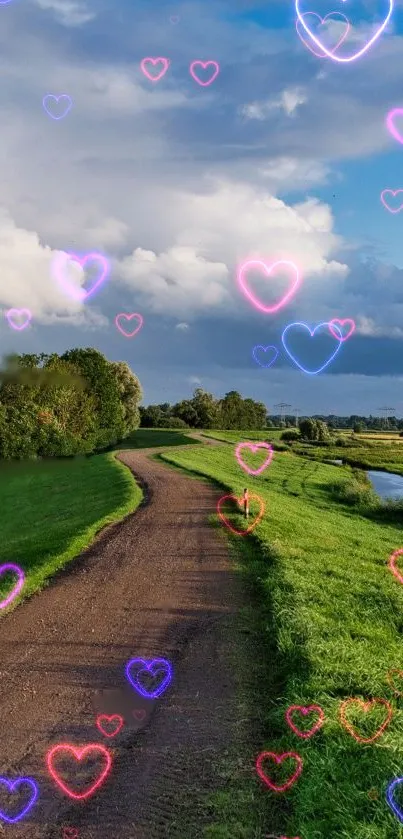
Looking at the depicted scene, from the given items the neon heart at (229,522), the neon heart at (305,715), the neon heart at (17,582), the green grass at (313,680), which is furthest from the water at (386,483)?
the neon heart at (305,715)

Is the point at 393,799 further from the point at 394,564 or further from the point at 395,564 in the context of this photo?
the point at 395,564

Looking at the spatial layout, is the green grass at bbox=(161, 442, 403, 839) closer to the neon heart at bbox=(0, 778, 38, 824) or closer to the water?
the neon heart at bbox=(0, 778, 38, 824)

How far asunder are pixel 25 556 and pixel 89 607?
5702 mm

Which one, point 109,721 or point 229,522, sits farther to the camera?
point 229,522

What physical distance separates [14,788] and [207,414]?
12173 cm

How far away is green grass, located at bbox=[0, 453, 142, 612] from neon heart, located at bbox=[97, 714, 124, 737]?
201 inches

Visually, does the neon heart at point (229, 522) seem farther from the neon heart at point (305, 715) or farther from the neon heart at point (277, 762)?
the neon heart at point (277, 762)

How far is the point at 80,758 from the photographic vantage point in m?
6.80

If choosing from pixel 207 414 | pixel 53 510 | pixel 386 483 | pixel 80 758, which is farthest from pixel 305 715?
pixel 207 414

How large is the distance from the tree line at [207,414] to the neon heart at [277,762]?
111 metres

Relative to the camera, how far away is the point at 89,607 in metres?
12.2

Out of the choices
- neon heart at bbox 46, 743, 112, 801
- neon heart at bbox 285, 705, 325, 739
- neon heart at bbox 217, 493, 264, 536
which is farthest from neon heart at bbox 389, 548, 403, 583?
neon heart at bbox 46, 743, 112, 801

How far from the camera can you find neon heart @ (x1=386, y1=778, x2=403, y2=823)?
17.7 ft

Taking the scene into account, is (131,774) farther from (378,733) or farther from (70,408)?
(70,408)
